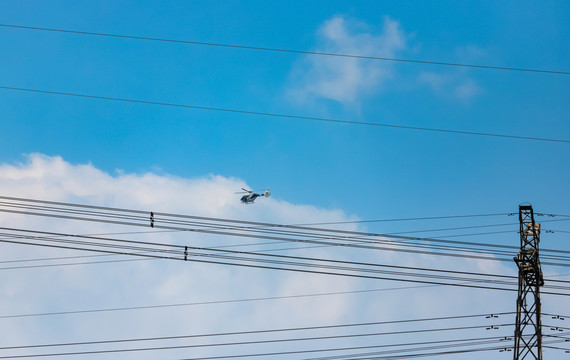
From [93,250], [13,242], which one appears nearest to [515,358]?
[93,250]

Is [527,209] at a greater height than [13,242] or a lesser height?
greater

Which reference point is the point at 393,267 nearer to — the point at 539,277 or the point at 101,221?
the point at 539,277

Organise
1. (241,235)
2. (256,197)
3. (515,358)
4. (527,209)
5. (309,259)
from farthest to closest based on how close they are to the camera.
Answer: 1. (256,197)
2. (527,209)
3. (515,358)
4. (241,235)
5. (309,259)

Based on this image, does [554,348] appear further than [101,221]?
Yes

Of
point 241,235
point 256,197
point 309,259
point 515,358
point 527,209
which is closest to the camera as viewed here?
point 309,259

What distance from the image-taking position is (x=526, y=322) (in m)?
47.2

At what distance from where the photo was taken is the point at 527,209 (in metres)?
50.2

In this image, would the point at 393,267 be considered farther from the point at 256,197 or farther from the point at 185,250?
the point at 256,197

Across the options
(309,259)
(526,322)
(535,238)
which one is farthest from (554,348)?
(309,259)

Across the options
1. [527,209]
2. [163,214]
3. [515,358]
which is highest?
[527,209]

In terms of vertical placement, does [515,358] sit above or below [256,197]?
below

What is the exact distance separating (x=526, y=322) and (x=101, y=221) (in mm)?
25743

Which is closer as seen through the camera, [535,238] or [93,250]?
[93,250]

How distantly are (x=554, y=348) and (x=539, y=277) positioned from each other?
4.27 meters
